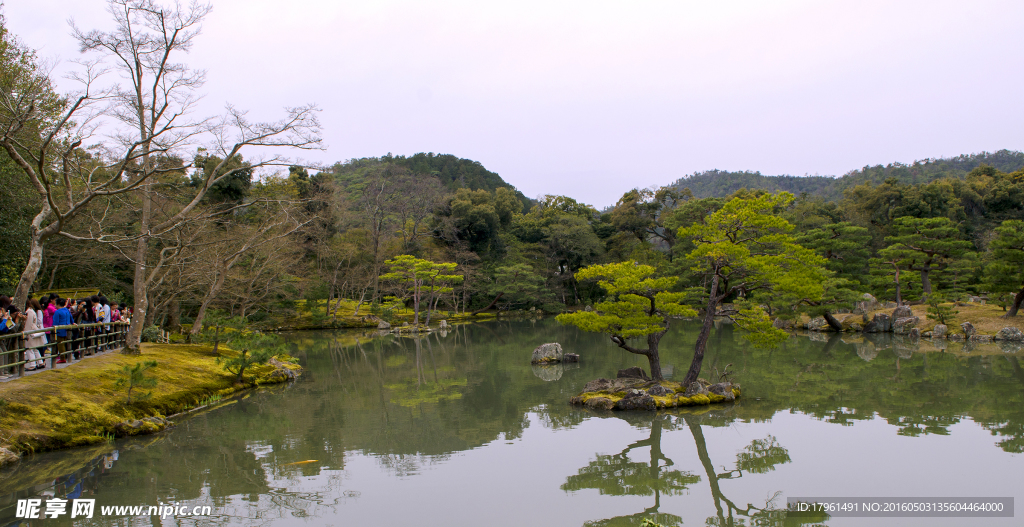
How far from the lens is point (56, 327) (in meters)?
9.04

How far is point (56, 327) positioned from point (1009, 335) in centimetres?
2468

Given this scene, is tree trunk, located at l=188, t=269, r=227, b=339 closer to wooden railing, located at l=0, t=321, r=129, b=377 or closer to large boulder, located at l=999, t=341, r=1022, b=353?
wooden railing, located at l=0, t=321, r=129, b=377

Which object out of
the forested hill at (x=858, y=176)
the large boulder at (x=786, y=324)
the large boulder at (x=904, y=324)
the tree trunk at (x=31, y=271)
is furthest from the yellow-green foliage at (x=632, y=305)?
the forested hill at (x=858, y=176)

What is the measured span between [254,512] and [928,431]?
917 cm

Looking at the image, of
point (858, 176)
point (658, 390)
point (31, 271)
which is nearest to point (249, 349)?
point (31, 271)

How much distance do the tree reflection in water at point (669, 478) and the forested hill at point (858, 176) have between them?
39.7 metres

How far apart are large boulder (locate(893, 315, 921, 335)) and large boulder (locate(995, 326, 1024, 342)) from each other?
261 cm

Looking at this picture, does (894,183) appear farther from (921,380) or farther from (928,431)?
(928,431)

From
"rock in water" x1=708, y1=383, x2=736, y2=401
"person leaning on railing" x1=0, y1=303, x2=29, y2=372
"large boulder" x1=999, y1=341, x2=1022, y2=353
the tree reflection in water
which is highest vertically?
"person leaning on railing" x1=0, y1=303, x2=29, y2=372

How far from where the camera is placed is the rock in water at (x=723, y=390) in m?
10.5

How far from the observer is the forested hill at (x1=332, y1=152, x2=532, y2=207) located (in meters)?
57.7

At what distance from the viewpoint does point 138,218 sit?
17.3m

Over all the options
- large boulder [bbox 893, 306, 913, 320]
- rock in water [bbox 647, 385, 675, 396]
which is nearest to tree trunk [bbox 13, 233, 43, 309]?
rock in water [bbox 647, 385, 675, 396]

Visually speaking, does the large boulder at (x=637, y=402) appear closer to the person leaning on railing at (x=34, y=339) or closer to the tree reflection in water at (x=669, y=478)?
the tree reflection in water at (x=669, y=478)
